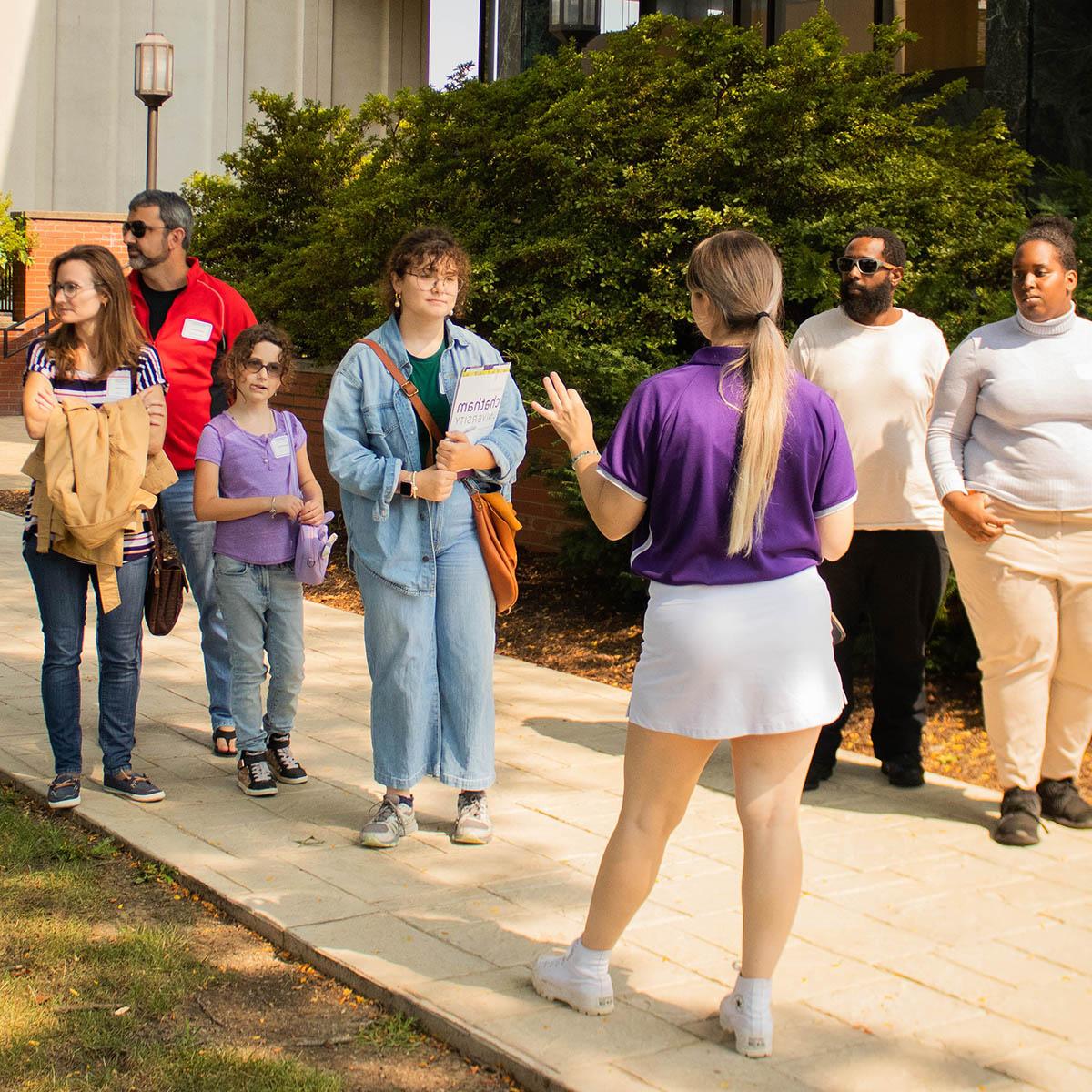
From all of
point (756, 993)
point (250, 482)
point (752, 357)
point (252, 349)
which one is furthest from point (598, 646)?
point (752, 357)

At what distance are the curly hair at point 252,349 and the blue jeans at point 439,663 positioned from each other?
3.55 ft

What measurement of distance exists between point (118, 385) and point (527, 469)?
4689 mm

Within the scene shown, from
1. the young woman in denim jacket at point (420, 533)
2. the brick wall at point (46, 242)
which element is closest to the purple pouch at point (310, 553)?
the young woman in denim jacket at point (420, 533)

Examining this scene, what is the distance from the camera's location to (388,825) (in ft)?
17.3

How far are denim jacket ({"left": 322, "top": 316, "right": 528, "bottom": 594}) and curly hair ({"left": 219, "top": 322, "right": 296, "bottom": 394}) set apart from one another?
79 cm

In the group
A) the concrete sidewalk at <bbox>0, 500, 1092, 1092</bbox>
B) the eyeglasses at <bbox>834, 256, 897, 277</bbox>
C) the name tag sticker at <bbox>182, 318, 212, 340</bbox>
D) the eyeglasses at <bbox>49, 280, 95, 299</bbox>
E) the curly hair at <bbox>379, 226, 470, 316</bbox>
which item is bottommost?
the concrete sidewalk at <bbox>0, 500, 1092, 1092</bbox>

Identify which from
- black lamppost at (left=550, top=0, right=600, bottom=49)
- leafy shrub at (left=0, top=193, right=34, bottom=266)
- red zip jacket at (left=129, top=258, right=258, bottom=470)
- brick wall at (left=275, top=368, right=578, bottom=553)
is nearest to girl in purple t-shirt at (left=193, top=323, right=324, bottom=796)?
red zip jacket at (left=129, top=258, right=258, bottom=470)

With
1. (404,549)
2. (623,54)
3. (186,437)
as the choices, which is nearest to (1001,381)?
(404,549)

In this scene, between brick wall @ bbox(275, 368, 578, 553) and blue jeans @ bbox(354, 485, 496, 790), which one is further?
brick wall @ bbox(275, 368, 578, 553)

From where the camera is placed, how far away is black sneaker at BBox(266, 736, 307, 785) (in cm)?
603

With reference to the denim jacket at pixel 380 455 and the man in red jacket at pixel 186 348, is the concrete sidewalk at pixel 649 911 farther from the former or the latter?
the denim jacket at pixel 380 455

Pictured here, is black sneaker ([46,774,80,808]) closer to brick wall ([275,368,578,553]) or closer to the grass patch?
the grass patch

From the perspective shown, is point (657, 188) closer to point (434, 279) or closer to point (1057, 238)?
point (1057, 238)

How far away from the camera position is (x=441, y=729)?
17.6ft
